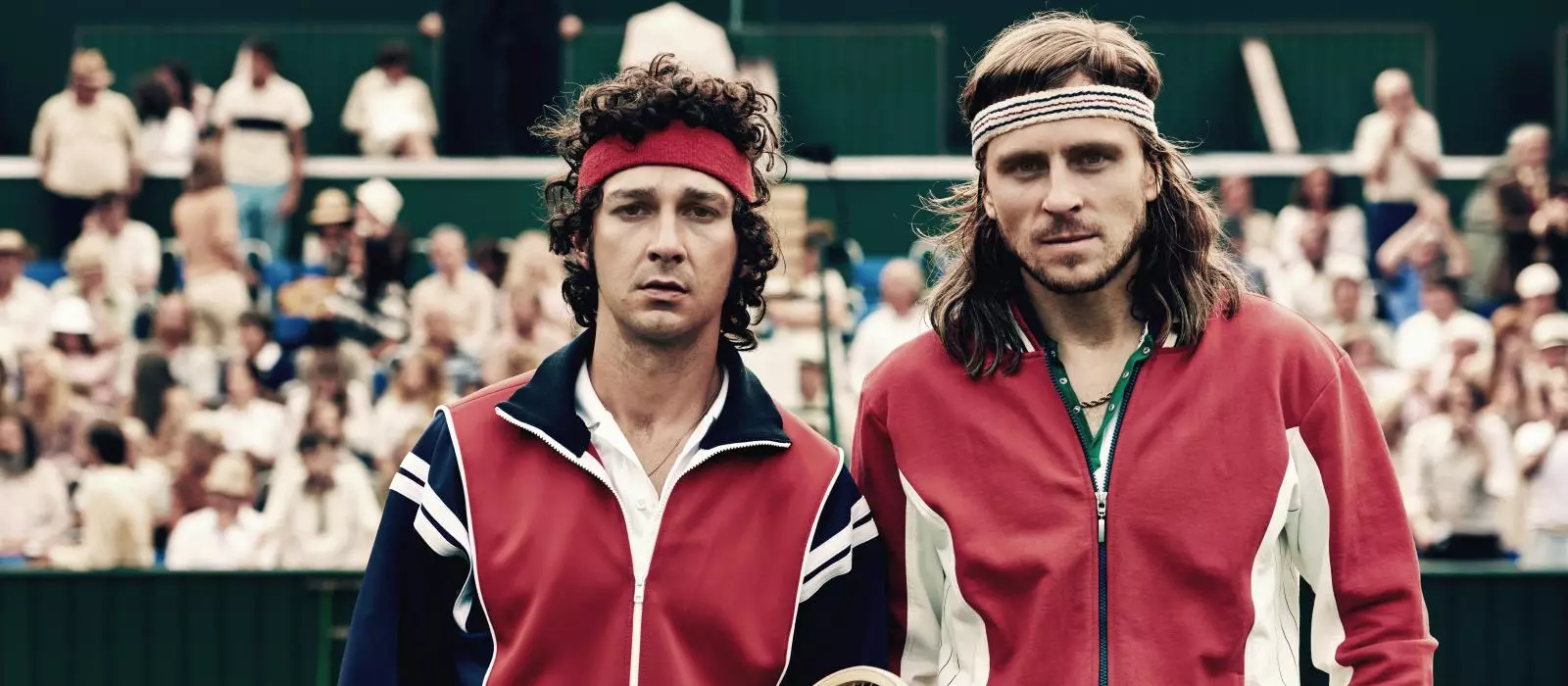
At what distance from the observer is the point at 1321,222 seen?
14328mm

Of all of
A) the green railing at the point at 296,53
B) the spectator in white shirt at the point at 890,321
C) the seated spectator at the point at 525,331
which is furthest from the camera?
the green railing at the point at 296,53

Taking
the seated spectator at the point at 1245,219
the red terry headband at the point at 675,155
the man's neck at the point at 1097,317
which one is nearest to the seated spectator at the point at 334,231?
the seated spectator at the point at 1245,219

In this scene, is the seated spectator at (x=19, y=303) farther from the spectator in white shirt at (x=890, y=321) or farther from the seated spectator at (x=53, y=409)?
the spectator in white shirt at (x=890, y=321)

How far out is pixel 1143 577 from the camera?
407 cm

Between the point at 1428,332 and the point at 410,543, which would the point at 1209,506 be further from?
the point at 1428,332

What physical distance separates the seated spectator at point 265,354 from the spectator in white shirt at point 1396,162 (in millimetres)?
7127

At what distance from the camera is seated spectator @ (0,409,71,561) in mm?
11016

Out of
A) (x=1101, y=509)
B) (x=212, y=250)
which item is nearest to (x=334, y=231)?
(x=212, y=250)

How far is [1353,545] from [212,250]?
38.1ft

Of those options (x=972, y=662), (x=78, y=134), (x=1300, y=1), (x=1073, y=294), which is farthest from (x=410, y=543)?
(x=1300, y=1)

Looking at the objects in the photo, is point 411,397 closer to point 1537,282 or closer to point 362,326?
point 362,326

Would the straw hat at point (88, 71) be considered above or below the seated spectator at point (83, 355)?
above

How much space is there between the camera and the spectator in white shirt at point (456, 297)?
42.4ft

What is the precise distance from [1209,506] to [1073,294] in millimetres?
477
